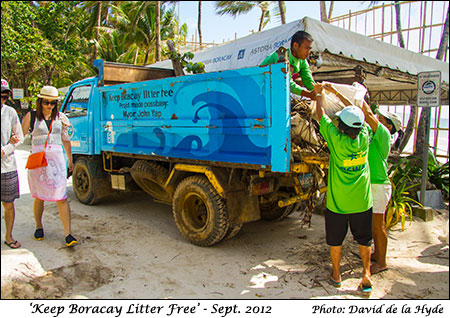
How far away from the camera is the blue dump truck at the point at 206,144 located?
360cm

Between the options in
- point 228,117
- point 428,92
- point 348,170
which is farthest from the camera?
point 428,92

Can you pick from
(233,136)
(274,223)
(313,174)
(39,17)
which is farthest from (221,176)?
(39,17)

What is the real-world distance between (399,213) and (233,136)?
10.5ft

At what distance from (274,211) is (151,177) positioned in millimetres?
2007

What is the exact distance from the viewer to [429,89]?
5750 mm

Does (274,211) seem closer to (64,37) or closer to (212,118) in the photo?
(212,118)

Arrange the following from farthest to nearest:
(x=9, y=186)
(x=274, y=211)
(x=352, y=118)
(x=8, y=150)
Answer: (x=274, y=211) < (x=9, y=186) < (x=8, y=150) < (x=352, y=118)

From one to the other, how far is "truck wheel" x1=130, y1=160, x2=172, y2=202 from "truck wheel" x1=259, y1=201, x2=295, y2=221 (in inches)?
60.3

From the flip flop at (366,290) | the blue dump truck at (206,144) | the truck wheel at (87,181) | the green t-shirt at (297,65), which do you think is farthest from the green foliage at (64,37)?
the flip flop at (366,290)

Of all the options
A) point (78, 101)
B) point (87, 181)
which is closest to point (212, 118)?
point (87, 181)

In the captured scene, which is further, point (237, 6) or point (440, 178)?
point (237, 6)

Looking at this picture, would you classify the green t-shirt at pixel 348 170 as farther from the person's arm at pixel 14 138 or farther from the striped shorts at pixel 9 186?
the striped shorts at pixel 9 186

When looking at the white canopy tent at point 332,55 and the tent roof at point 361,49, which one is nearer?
the tent roof at point 361,49
